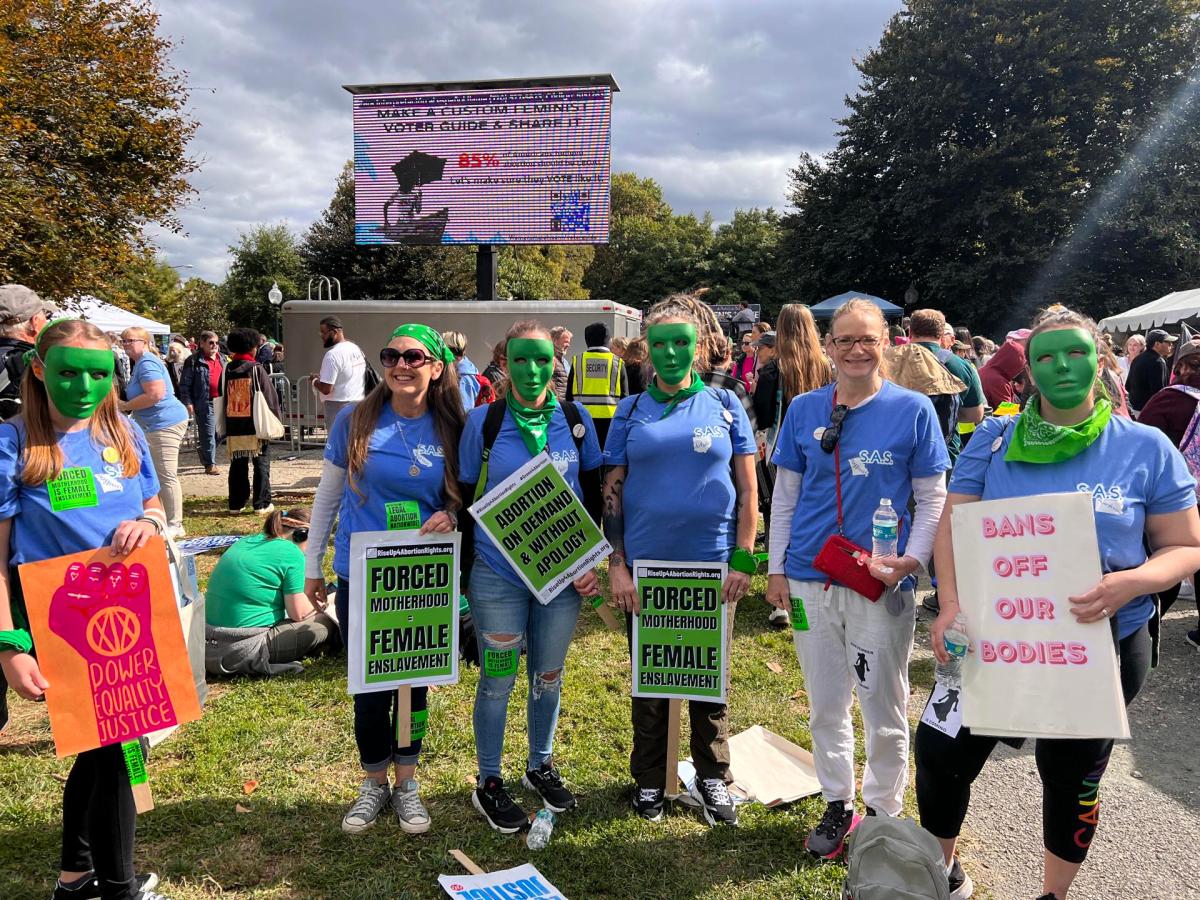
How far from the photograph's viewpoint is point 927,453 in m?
2.64

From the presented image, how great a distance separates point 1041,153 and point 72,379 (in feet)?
84.7

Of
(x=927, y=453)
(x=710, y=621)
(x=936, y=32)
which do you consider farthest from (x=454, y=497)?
(x=936, y=32)

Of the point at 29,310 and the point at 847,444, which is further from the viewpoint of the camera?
the point at 29,310

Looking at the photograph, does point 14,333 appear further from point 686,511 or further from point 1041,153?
point 1041,153

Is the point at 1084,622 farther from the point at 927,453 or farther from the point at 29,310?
the point at 29,310

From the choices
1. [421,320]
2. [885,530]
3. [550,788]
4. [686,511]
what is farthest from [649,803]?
[421,320]

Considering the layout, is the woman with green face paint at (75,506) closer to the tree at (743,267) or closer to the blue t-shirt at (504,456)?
the blue t-shirt at (504,456)

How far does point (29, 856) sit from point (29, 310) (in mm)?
2743

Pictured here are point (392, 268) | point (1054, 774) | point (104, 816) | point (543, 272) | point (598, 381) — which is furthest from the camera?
point (543, 272)

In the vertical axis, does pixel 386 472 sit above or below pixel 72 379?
below

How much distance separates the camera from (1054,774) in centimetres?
225

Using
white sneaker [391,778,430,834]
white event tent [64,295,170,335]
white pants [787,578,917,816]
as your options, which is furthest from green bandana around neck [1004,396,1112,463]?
white event tent [64,295,170,335]

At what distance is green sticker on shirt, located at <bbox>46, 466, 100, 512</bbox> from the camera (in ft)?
7.48

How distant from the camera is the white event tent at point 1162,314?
14188 mm
